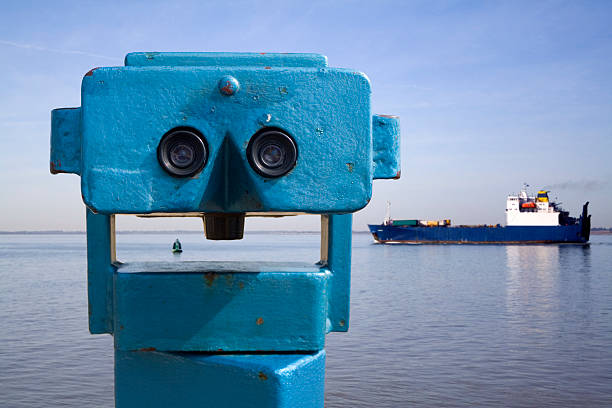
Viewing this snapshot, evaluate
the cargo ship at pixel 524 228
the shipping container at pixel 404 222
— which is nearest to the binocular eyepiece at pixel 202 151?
the cargo ship at pixel 524 228

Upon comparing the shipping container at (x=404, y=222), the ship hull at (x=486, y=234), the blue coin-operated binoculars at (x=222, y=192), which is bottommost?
the ship hull at (x=486, y=234)

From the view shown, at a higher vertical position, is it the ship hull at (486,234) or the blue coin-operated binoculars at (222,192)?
the blue coin-operated binoculars at (222,192)

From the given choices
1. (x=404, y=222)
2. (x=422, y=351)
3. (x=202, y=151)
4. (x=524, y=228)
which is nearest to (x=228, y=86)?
(x=202, y=151)

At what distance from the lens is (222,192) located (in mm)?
1522

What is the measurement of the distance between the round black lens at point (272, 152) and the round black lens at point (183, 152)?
12 centimetres

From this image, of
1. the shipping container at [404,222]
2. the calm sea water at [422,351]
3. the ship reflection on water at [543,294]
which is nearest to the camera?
the calm sea water at [422,351]

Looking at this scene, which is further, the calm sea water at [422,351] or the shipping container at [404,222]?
the shipping container at [404,222]

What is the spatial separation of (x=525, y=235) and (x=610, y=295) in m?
38.0

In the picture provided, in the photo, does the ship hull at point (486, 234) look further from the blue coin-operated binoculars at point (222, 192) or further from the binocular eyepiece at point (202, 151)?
the binocular eyepiece at point (202, 151)

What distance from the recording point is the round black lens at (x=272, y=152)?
4.78ft

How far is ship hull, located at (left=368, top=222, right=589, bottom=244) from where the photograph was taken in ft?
210

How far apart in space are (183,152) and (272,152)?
0.71 ft

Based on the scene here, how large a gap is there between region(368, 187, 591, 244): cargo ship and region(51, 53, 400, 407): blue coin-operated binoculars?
65856 millimetres

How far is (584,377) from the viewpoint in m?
12.4
